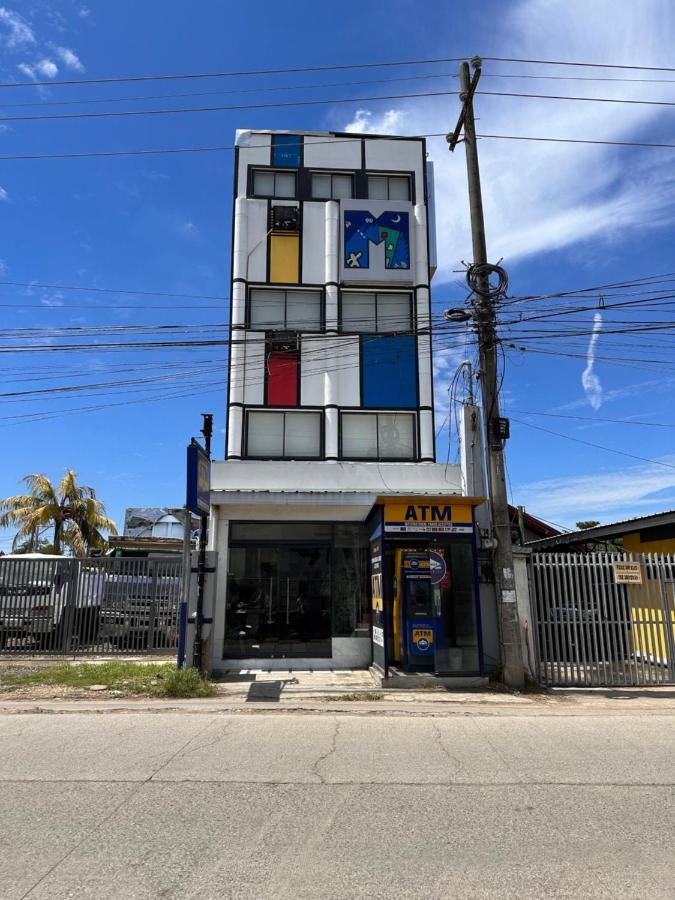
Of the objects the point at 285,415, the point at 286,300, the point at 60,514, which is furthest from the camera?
the point at 60,514

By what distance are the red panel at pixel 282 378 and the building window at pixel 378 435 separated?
150cm

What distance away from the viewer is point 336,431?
1667 centimetres

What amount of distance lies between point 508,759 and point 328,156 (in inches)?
673

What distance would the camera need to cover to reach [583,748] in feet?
23.2

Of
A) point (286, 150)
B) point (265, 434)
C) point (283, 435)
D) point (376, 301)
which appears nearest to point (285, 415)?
point (283, 435)

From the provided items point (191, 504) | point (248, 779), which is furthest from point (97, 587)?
point (248, 779)

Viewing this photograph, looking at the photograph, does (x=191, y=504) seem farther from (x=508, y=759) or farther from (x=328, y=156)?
(x=328, y=156)

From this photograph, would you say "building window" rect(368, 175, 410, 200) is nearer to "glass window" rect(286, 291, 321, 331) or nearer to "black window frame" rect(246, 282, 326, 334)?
"black window frame" rect(246, 282, 326, 334)

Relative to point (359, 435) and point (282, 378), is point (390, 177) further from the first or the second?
point (359, 435)

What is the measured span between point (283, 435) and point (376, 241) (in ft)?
20.3

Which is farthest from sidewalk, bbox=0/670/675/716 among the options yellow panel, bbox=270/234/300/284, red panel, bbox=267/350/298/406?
yellow panel, bbox=270/234/300/284

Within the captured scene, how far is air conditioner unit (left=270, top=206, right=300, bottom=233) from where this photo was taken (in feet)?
58.7

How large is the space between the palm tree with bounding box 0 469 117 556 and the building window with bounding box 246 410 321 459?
1615cm

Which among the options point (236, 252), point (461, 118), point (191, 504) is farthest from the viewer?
point (236, 252)
